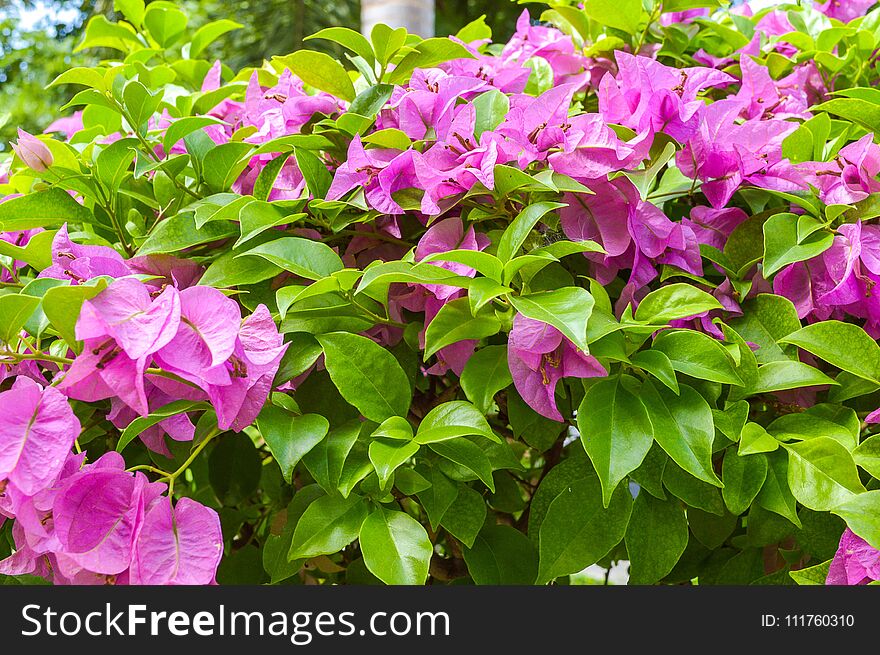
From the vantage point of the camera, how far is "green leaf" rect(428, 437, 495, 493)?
1.80 feet

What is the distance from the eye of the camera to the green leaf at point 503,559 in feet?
2.06

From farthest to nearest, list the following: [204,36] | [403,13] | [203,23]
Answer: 1. [203,23]
2. [403,13]
3. [204,36]

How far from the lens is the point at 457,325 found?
0.56 metres

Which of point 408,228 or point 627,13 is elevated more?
point 627,13

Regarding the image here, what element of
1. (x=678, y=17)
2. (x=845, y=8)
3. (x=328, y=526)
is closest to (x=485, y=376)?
(x=328, y=526)

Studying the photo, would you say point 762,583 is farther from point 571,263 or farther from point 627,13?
point 627,13

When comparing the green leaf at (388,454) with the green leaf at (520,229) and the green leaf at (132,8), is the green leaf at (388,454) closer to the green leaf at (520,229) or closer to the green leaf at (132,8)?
the green leaf at (520,229)

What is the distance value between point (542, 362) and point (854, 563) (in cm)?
23

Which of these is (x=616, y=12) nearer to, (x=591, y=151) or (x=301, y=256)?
(x=591, y=151)

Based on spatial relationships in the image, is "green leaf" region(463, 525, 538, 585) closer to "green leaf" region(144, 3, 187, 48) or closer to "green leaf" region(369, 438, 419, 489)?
"green leaf" region(369, 438, 419, 489)

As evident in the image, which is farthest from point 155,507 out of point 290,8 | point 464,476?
point 290,8

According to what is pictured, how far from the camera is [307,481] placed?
2.60ft

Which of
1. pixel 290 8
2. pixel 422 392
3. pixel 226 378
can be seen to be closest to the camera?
pixel 226 378

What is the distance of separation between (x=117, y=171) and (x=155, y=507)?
304mm
